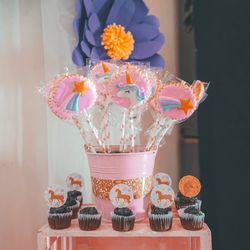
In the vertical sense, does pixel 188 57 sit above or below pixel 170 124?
above

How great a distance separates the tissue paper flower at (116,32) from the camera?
3.26ft

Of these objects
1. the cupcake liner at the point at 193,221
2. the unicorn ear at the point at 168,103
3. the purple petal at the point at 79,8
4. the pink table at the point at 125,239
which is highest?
the purple petal at the point at 79,8

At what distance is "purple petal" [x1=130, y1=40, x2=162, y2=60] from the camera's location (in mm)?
1059

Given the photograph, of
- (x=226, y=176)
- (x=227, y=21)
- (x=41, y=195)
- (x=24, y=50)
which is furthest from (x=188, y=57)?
(x=41, y=195)

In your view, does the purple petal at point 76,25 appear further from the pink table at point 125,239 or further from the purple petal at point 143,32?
the pink table at point 125,239

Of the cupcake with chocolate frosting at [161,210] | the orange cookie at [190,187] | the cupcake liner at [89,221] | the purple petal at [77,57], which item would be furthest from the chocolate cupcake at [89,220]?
the purple petal at [77,57]

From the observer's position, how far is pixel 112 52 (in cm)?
101

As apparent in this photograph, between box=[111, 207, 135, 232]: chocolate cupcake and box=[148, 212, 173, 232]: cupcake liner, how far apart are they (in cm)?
5

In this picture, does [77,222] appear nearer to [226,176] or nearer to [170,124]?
[170,124]

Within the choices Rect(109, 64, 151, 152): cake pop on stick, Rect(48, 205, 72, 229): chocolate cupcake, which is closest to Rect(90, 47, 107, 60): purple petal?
Rect(109, 64, 151, 152): cake pop on stick

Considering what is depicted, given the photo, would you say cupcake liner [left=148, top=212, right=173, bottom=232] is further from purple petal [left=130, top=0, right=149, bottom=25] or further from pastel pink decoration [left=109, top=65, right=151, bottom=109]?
purple petal [left=130, top=0, right=149, bottom=25]

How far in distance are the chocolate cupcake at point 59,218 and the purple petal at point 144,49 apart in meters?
0.54

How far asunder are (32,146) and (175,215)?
50 cm

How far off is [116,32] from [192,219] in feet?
1.95
